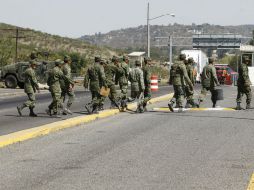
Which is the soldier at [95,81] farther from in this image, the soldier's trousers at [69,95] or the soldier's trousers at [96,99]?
the soldier's trousers at [69,95]

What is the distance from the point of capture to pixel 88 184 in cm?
884

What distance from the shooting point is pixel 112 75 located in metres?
22.8

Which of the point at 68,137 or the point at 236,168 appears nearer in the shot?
the point at 236,168

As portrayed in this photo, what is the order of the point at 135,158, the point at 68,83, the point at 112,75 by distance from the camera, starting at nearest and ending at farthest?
the point at 135,158 → the point at 68,83 → the point at 112,75

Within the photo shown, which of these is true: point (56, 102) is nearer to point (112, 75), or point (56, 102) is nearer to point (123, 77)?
point (112, 75)

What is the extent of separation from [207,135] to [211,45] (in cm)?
12220

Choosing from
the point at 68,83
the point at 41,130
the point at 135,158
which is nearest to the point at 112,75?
the point at 68,83

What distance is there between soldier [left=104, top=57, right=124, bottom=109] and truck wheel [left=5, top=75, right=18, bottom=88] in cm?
2284

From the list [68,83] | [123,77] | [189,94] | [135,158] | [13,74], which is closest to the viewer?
[135,158]

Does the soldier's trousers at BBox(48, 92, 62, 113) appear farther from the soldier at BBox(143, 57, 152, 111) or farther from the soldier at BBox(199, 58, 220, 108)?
the soldier at BBox(199, 58, 220, 108)

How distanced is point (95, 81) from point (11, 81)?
2526 centimetres

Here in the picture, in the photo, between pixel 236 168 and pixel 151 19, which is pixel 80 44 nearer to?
pixel 151 19

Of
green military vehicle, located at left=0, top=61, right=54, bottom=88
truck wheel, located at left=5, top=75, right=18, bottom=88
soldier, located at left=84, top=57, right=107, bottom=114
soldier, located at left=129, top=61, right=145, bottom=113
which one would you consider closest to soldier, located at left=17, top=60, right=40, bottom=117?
soldier, located at left=84, top=57, right=107, bottom=114

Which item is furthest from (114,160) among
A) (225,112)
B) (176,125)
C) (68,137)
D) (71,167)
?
(225,112)
